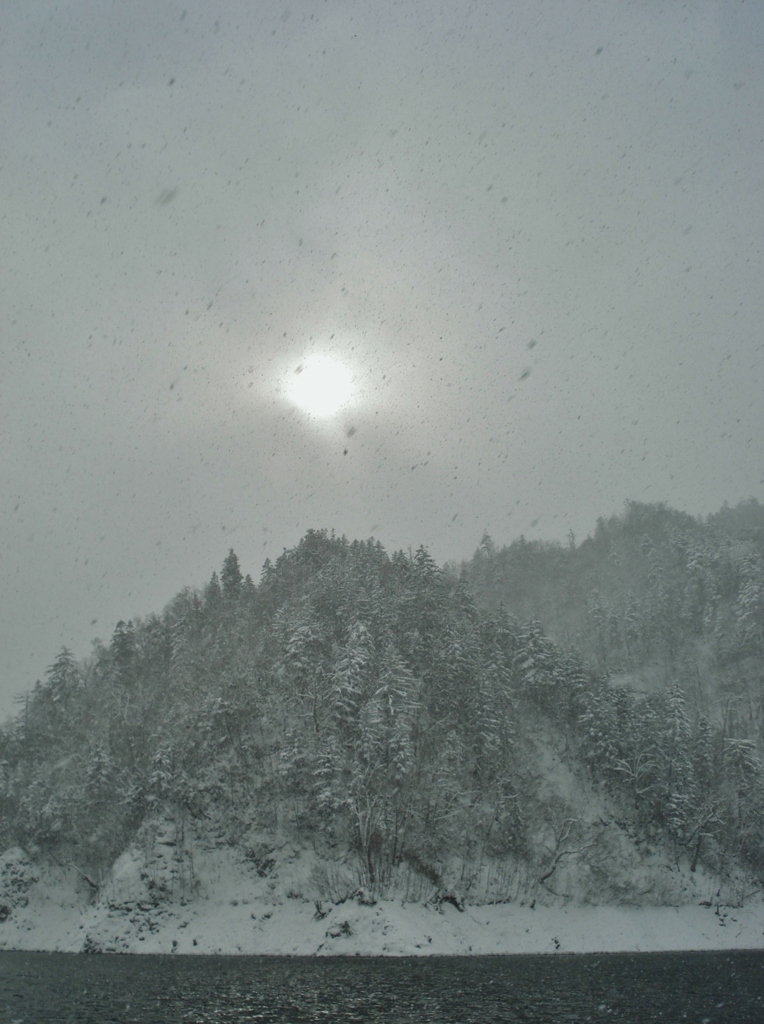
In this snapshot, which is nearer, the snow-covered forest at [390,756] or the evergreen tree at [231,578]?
the snow-covered forest at [390,756]

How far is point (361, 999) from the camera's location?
38.3m

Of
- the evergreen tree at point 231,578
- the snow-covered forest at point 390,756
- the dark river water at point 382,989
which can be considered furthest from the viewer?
the evergreen tree at point 231,578

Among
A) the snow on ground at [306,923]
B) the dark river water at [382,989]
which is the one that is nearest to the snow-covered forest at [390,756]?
the snow on ground at [306,923]

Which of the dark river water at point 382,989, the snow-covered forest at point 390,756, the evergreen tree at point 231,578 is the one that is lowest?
the dark river water at point 382,989

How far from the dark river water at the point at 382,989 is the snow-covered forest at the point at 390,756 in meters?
13.9

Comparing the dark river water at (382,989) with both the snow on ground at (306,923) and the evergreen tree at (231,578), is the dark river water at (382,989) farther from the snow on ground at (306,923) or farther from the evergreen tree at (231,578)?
the evergreen tree at (231,578)

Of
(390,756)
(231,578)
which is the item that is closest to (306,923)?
(390,756)

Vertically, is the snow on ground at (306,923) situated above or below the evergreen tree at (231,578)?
below

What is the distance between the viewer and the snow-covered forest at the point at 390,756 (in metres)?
69.9

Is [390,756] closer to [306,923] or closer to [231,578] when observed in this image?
[306,923]

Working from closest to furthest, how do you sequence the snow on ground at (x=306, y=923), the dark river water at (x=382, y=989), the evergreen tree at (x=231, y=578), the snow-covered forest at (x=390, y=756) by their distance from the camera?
the dark river water at (x=382, y=989), the snow on ground at (x=306, y=923), the snow-covered forest at (x=390, y=756), the evergreen tree at (x=231, y=578)

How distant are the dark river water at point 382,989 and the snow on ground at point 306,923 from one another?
3643 millimetres

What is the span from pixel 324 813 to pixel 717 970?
3745 cm

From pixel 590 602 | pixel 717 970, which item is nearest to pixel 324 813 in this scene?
pixel 717 970
